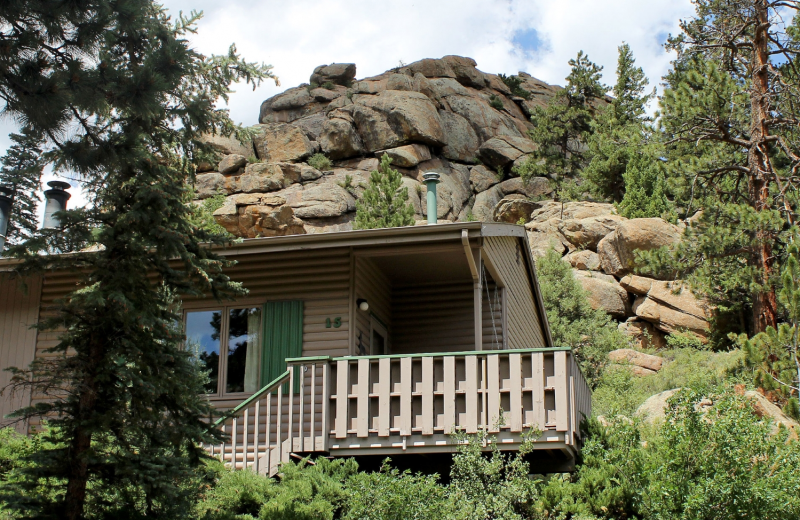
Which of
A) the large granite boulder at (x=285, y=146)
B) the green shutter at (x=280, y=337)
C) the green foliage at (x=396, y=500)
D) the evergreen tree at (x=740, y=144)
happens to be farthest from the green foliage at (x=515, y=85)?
the green foliage at (x=396, y=500)

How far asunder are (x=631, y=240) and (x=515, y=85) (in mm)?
30352

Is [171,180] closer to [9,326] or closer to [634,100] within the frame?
[9,326]

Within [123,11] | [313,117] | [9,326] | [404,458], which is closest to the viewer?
[123,11]

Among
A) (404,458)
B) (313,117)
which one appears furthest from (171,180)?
(313,117)

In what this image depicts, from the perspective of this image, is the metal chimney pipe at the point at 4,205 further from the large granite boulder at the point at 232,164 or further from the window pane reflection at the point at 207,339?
the large granite boulder at the point at 232,164

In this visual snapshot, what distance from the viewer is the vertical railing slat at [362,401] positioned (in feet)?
33.0

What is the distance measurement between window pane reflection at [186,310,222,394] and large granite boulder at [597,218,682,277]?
1914 centimetres

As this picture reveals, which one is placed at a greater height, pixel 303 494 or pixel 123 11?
pixel 123 11

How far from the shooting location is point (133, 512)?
795 cm

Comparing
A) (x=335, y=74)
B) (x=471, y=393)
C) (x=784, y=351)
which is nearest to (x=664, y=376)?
(x=784, y=351)

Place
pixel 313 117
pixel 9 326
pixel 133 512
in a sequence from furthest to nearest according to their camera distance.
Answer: pixel 313 117
pixel 9 326
pixel 133 512

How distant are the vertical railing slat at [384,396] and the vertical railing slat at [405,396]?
0.17 meters

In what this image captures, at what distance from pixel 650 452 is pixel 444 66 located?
4609 centimetres

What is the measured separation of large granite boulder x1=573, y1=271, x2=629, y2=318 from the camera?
96.1 feet
